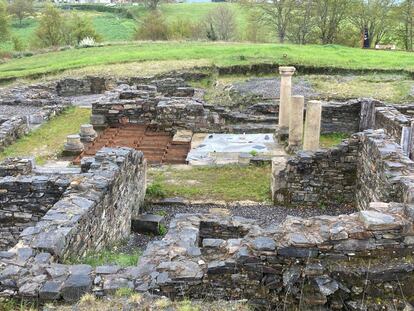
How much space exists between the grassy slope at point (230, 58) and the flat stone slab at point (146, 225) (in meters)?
21.7

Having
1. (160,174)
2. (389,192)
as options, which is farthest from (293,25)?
(389,192)

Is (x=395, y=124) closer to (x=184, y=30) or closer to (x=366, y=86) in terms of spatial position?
(x=366, y=86)

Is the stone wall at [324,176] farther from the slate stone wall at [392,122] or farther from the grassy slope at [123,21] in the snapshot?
the grassy slope at [123,21]

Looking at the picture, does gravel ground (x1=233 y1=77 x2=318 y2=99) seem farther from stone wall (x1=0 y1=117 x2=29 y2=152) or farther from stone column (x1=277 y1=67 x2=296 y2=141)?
stone wall (x1=0 y1=117 x2=29 y2=152)

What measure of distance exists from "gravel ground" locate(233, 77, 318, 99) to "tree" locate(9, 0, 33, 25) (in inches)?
2118

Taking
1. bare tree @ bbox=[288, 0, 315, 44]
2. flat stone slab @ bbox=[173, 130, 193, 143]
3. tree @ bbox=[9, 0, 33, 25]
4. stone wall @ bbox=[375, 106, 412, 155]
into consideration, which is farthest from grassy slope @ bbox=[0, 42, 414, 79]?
tree @ bbox=[9, 0, 33, 25]

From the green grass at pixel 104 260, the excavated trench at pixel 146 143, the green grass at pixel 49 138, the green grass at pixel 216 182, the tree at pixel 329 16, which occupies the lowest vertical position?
the green grass at pixel 49 138

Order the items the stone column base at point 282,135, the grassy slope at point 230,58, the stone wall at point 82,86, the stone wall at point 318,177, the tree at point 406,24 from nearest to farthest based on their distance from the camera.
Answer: the stone wall at point 318,177, the stone column base at point 282,135, the stone wall at point 82,86, the grassy slope at point 230,58, the tree at point 406,24

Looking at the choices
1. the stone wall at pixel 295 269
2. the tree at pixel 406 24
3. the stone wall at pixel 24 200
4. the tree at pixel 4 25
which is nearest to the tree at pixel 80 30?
the tree at pixel 4 25

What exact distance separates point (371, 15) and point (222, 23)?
17.4m

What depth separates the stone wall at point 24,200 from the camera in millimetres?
9602

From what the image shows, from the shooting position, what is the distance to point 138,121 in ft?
65.2

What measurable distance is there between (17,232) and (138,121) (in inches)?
417

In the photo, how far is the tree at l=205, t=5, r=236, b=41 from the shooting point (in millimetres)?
58934
